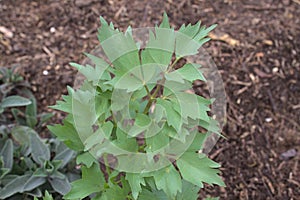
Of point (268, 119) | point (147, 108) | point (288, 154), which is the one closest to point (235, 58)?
point (268, 119)

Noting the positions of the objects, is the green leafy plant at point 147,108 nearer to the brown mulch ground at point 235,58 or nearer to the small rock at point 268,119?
the brown mulch ground at point 235,58

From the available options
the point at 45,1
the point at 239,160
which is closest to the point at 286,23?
the point at 239,160

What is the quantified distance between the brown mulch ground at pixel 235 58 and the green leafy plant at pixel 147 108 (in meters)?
1.10

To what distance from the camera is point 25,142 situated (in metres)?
2.45

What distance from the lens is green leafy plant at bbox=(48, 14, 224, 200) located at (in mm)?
1342

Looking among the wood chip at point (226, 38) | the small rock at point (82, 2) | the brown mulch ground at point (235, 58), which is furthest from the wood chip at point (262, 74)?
the small rock at point (82, 2)

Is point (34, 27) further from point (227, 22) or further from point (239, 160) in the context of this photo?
point (239, 160)


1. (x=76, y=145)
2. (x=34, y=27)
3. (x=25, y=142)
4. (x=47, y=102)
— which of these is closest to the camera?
(x=76, y=145)

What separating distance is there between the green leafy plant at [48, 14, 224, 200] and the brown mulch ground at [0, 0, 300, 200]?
3.60 feet

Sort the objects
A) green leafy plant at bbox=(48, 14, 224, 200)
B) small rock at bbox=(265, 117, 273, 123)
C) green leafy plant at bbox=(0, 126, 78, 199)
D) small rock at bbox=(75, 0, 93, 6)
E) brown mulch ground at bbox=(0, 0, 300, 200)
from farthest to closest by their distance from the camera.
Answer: small rock at bbox=(75, 0, 93, 6) → small rock at bbox=(265, 117, 273, 123) → brown mulch ground at bbox=(0, 0, 300, 200) → green leafy plant at bbox=(0, 126, 78, 199) → green leafy plant at bbox=(48, 14, 224, 200)

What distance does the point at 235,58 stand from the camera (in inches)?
117

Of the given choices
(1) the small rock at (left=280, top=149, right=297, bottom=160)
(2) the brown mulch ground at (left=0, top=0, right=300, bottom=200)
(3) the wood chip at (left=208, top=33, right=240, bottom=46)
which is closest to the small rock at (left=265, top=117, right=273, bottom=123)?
(2) the brown mulch ground at (left=0, top=0, right=300, bottom=200)

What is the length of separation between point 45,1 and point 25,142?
3.59ft

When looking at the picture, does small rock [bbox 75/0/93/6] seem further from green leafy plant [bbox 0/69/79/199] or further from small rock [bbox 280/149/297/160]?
small rock [bbox 280/149/297/160]
